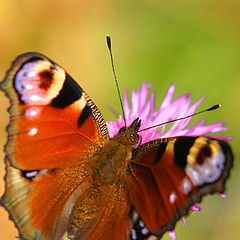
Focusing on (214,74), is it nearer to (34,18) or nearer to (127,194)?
(34,18)

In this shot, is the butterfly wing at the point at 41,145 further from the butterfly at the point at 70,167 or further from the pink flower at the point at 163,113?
the pink flower at the point at 163,113

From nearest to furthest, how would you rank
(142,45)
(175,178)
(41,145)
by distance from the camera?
(175,178) < (41,145) < (142,45)

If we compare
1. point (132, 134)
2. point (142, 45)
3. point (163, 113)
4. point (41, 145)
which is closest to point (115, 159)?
point (132, 134)

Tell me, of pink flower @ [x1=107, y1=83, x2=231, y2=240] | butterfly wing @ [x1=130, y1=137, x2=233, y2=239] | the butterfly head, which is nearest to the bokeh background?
pink flower @ [x1=107, y1=83, x2=231, y2=240]

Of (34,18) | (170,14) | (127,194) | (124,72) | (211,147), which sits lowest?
(127,194)

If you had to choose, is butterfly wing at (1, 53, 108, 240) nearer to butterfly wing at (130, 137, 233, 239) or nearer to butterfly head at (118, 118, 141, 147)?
butterfly head at (118, 118, 141, 147)

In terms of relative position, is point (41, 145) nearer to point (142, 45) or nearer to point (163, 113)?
point (163, 113)

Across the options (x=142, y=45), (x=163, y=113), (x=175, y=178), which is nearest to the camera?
(x=175, y=178)

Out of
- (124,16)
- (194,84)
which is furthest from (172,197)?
(124,16)
